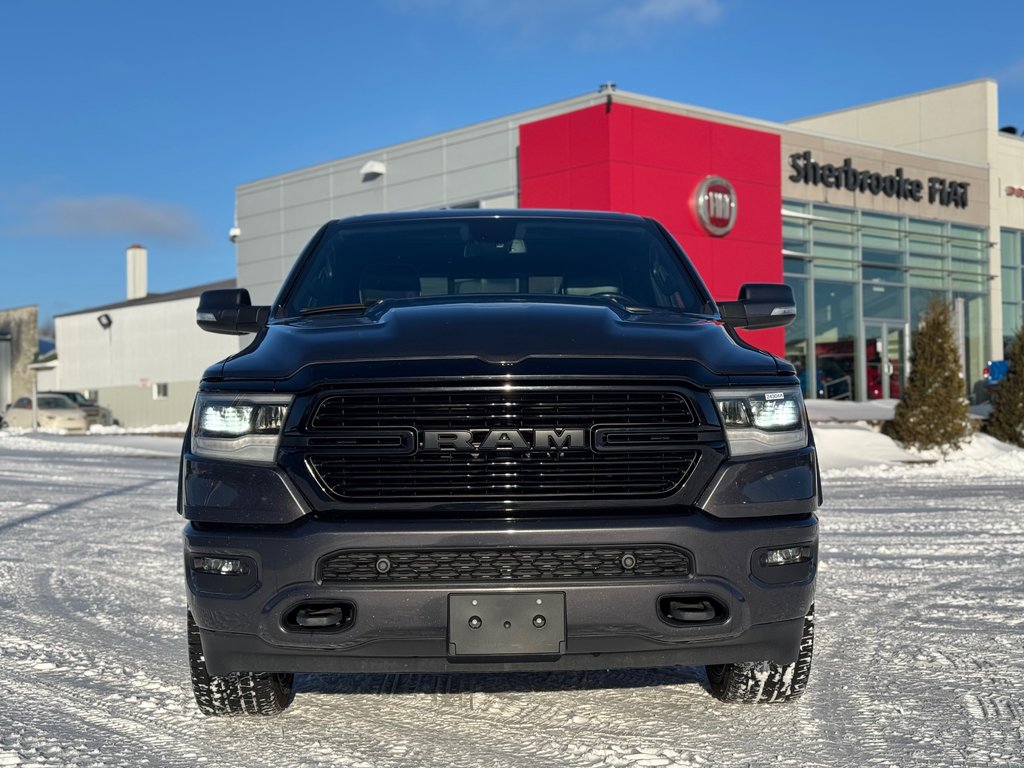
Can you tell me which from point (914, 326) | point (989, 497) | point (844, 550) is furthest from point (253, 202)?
point (844, 550)

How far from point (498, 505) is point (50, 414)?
38.6 m

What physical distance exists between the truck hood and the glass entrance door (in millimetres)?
30476

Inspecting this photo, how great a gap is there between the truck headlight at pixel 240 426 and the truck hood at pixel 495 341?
0.09 metres

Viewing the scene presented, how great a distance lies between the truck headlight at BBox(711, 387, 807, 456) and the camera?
11.9 feet

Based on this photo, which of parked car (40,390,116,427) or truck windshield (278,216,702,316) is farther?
parked car (40,390,116,427)

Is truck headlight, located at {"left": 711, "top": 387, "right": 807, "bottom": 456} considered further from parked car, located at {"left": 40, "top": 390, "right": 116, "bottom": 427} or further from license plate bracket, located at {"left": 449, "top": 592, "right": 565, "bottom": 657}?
parked car, located at {"left": 40, "top": 390, "right": 116, "bottom": 427}

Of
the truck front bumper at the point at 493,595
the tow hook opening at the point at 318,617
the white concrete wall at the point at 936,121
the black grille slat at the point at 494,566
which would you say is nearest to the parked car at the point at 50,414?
the white concrete wall at the point at 936,121

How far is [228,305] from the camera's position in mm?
4879

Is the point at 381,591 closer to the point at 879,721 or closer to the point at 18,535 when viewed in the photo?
the point at 879,721

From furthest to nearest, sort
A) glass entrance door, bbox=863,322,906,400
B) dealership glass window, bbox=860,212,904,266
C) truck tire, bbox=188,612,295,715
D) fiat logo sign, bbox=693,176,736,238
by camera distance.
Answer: glass entrance door, bbox=863,322,906,400 → dealership glass window, bbox=860,212,904,266 → fiat logo sign, bbox=693,176,736,238 → truck tire, bbox=188,612,295,715

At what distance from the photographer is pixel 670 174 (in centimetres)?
2714

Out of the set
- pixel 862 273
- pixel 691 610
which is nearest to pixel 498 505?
pixel 691 610

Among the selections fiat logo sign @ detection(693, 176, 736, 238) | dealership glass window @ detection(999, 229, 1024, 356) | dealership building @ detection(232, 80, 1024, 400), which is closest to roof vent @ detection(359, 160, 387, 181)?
dealership building @ detection(232, 80, 1024, 400)

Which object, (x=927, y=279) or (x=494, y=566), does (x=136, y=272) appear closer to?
(x=927, y=279)
